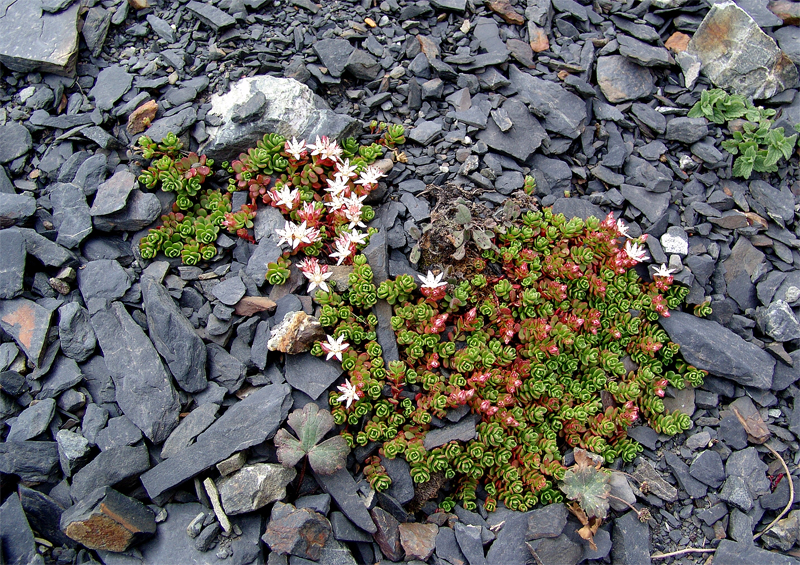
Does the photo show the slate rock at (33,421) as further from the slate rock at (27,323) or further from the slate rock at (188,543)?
the slate rock at (188,543)

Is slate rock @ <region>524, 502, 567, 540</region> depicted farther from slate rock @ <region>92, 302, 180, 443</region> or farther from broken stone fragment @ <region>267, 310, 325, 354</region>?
slate rock @ <region>92, 302, 180, 443</region>

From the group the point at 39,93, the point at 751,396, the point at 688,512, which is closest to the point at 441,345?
the point at 688,512

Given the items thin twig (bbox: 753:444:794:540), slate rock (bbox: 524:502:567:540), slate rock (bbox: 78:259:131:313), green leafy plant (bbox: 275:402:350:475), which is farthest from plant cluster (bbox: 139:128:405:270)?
thin twig (bbox: 753:444:794:540)

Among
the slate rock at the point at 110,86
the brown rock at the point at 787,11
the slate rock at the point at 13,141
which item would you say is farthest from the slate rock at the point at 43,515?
the brown rock at the point at 787,11

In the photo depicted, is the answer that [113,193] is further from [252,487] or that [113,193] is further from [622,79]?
[622,79]

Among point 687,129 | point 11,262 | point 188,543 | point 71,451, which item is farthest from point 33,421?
point 687,129

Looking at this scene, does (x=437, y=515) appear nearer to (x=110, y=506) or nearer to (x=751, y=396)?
(x=110, y=506)
